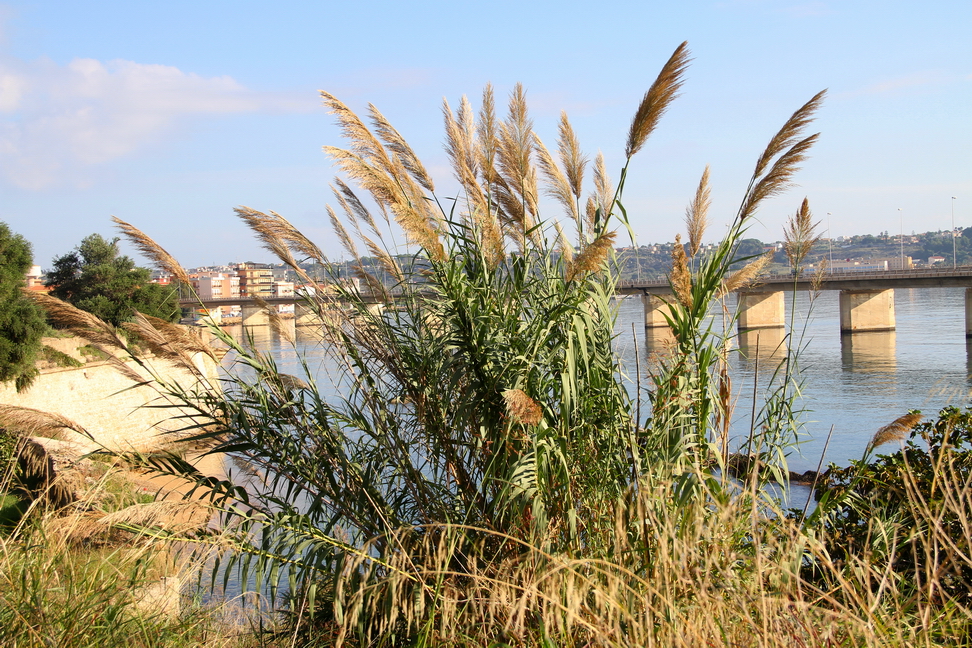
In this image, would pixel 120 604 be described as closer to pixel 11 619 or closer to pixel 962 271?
pixel 11 619

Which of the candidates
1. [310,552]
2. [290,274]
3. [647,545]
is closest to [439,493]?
[310,552]

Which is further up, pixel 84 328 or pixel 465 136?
pixel 465 136

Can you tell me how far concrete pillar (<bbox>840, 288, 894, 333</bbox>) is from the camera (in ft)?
150

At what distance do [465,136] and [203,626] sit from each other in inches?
110

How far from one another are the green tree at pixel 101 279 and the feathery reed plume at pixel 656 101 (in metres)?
30.1

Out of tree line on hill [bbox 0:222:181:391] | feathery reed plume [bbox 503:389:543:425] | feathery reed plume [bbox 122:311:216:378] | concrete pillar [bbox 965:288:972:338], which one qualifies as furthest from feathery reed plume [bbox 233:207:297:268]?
concrete pillar [bbox 965:288:972:338]

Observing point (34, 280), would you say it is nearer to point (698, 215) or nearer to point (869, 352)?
point (869, 352)

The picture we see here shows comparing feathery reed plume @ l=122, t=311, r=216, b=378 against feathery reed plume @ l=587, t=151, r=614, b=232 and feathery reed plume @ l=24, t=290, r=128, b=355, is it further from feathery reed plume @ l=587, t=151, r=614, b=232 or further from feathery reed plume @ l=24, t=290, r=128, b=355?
feathery reed plume @ l=587, t=151, r=614, b=232

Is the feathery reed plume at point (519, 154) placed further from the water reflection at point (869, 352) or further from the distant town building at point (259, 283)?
the water reflection at point (869, 352)

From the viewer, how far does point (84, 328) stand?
368cm

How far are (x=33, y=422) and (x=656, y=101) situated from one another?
9.87 feet

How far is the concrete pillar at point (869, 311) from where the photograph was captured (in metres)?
45.8

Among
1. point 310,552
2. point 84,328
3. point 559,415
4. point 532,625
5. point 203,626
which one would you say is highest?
point 84,328

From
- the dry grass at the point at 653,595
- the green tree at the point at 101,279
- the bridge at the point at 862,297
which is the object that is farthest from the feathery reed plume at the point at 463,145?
the bridge at the point at 862,297
